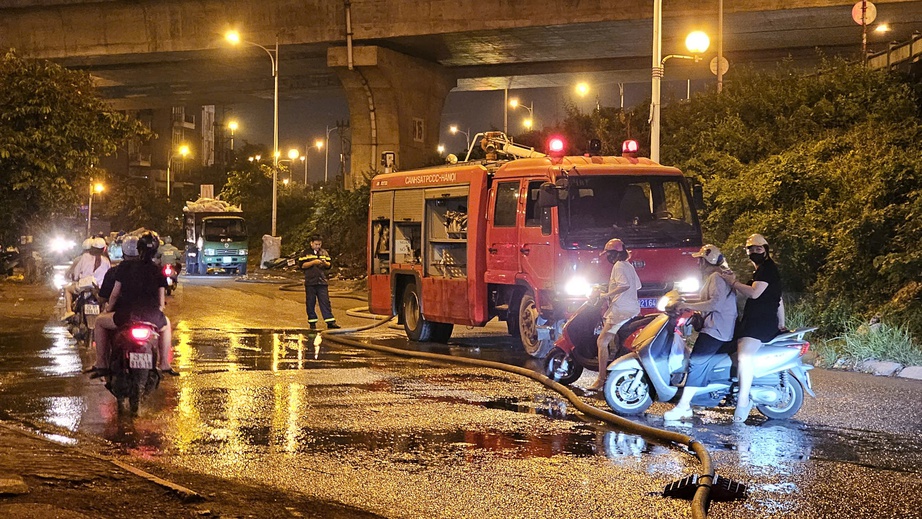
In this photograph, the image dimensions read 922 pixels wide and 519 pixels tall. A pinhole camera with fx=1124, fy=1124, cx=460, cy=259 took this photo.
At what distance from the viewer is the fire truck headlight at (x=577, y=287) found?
14.7 m

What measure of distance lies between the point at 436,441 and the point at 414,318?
31.1 feet

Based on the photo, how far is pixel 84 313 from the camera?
660 inches

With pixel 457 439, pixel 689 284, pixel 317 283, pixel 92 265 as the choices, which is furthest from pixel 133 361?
pixel 317 283

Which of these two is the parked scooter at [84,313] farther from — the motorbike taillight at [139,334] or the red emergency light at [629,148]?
the red emergency light at [629,148]

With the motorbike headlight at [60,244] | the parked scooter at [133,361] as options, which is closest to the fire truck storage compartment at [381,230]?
the parked scooter at [133,361]

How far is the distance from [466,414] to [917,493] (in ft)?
14.3

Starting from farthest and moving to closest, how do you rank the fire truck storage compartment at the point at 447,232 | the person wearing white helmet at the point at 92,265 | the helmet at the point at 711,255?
1. the fire truck storage compartment at the point at 447,232
2. the person wearing white helmet at the point at 92,265
3. the helmet at the point at 711,255

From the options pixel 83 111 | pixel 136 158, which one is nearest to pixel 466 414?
pixel 83 111

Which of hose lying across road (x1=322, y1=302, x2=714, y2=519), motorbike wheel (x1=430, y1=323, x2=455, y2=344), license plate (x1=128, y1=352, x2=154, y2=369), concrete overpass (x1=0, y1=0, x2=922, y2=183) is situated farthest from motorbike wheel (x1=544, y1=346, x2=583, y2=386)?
concrete overpass (x1=0, y1=0, x2=922, y2=183)

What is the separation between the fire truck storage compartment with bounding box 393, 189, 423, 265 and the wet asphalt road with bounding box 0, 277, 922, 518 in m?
3.73

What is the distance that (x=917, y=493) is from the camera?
24.4 feet

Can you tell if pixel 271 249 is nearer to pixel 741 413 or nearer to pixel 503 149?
pixel 503 149

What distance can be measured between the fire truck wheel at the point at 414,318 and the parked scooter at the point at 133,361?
24.1 feet

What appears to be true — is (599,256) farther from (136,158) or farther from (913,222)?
(136,158)
